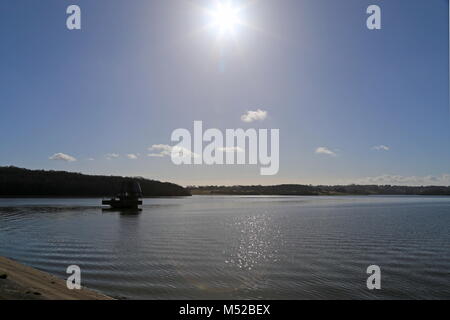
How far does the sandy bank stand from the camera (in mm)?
11109

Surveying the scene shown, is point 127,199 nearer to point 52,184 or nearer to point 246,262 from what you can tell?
point 246,262

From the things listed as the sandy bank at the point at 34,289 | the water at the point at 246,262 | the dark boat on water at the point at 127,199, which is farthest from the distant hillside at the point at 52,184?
the sandy bank at the point at 34,289

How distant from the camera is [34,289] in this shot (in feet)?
40.6

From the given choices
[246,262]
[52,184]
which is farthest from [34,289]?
[52,184]

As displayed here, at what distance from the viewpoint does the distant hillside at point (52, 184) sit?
14762 centimetres

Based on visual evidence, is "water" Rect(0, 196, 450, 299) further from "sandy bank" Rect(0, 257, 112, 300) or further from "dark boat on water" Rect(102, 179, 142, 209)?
"dark boat on water" Rect(102, 179, 142, 209)

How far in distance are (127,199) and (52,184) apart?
84.0 m

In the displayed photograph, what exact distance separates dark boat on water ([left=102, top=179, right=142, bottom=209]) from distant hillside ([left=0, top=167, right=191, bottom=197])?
64.1 meters

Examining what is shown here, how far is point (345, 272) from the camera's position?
61.5 ft
